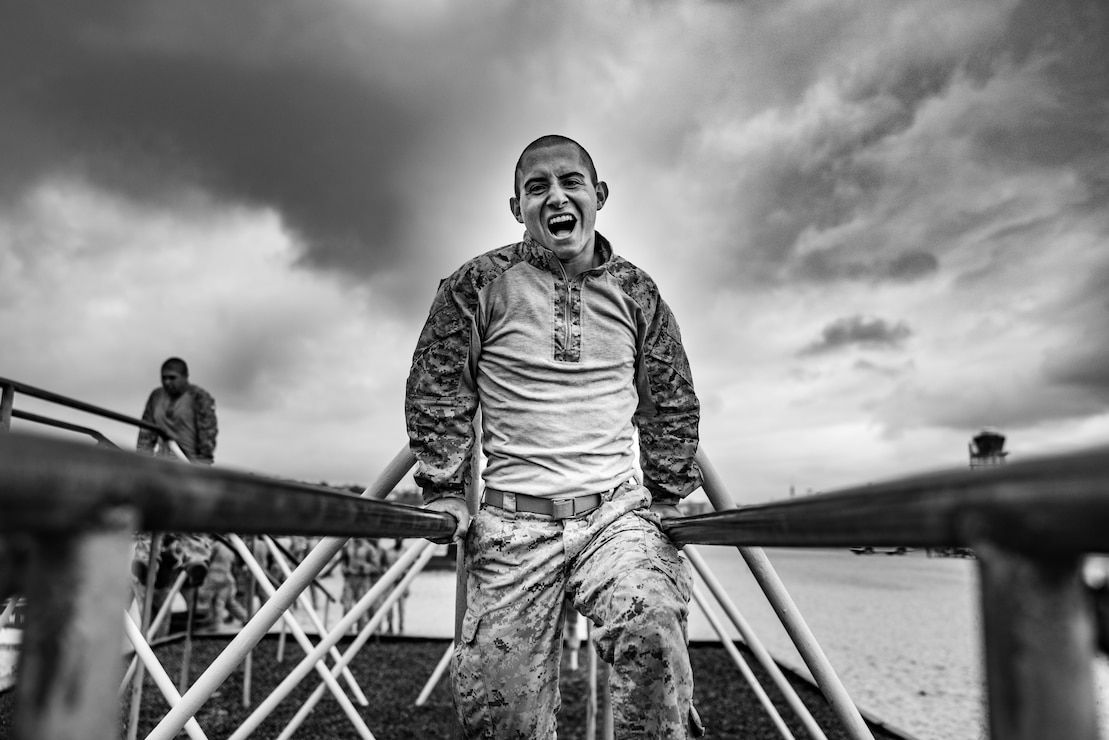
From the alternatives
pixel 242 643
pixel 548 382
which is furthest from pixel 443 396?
pixel 242 643

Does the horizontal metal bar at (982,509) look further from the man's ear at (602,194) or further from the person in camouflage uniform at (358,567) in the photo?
the person in camouflage uniform at (358,567)

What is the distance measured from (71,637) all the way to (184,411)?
7.35 meters

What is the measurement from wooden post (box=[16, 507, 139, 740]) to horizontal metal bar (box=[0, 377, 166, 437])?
133 inches

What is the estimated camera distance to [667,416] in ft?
8.54

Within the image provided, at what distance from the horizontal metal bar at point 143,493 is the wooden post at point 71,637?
0.02 m

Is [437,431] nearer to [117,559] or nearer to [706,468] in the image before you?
[706,468]

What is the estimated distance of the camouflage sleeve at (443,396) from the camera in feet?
7.80

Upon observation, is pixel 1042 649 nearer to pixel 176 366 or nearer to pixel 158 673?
pixel 158 673

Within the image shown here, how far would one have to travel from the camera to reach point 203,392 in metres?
7.35

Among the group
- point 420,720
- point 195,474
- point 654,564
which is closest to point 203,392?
point 420,720

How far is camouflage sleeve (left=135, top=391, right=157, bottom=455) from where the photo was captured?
18.1 feet

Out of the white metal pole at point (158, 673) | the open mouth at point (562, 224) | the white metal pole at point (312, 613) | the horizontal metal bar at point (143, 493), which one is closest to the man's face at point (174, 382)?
the white metal pole at point (312, 613)

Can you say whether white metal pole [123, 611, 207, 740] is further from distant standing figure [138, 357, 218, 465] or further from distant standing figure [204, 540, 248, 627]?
distant standing figure [204, 540, 248, 627]

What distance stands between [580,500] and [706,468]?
46 centimetres
